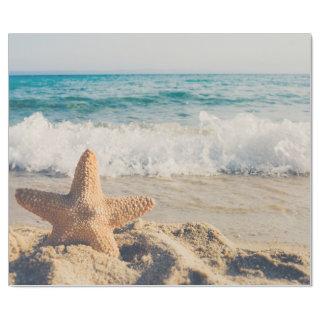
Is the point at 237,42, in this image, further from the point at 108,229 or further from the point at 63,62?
the point at 108,229

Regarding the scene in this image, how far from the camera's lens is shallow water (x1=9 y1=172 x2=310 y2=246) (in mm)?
3643

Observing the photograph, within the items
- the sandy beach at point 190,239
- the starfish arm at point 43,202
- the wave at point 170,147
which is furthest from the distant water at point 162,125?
the starfish arm at point 43,202

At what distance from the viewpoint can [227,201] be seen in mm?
3736

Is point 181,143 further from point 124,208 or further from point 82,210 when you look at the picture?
point 82,210

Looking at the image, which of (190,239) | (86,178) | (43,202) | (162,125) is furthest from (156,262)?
(162,125)

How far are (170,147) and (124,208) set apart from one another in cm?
Answer: 62

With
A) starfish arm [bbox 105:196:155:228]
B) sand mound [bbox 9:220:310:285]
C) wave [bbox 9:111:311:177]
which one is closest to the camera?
sand mound [bbox 9:220:310:285]

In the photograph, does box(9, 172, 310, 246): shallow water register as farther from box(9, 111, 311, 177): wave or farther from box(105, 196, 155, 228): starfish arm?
box(105, 196, 155, 228): starfish arm

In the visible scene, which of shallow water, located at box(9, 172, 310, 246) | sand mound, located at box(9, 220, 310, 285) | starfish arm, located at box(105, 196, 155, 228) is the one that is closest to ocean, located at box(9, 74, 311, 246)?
shallow water, located at box(9, 172, 310, 246)

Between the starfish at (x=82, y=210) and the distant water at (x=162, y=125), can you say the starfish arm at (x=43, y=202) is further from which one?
the distant water at (x=162, y=125)

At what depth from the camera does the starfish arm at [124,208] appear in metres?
3.45
